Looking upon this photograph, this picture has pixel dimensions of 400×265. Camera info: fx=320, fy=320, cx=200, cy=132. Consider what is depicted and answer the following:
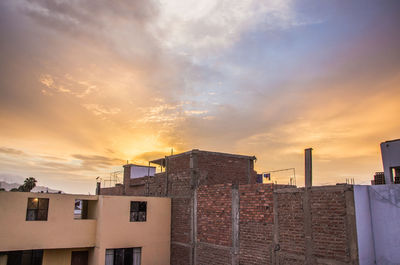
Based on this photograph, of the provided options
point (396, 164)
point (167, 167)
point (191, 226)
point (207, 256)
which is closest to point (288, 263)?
point (207, 256)

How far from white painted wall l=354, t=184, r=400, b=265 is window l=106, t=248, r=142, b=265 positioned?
40.6 ft

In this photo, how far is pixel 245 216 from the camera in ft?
46.9

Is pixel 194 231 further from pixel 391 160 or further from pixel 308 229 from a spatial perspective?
pixel 391 160

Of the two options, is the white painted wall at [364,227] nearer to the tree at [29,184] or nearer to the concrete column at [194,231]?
the concrete column at [194,231]

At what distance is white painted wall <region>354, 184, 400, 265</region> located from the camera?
32.6 feet

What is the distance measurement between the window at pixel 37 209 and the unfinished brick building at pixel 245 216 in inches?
277

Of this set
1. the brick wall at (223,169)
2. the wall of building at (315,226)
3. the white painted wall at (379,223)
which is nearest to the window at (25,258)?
the brick wall at (223,169)

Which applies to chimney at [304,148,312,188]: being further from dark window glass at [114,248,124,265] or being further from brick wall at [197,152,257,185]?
dark window glass at [114,248,124,265]

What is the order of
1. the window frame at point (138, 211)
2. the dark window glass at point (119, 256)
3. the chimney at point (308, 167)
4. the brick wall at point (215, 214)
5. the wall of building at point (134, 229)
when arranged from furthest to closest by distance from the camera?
the window frame at point (138, 211)
the dark window glass at point (119, 256)
the wall of building at point (134, 229)
the brick wall at point (215, 214)
the chimney at point (308, 167)

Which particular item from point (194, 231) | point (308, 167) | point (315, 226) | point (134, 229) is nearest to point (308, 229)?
point (315, 226)

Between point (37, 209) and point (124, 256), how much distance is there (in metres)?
5.32

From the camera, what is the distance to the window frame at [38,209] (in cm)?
1667

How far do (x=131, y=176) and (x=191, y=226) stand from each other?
46.3ft

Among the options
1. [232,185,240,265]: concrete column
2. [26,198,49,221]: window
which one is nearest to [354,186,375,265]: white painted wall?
[232,185,240,265]: concrete column
